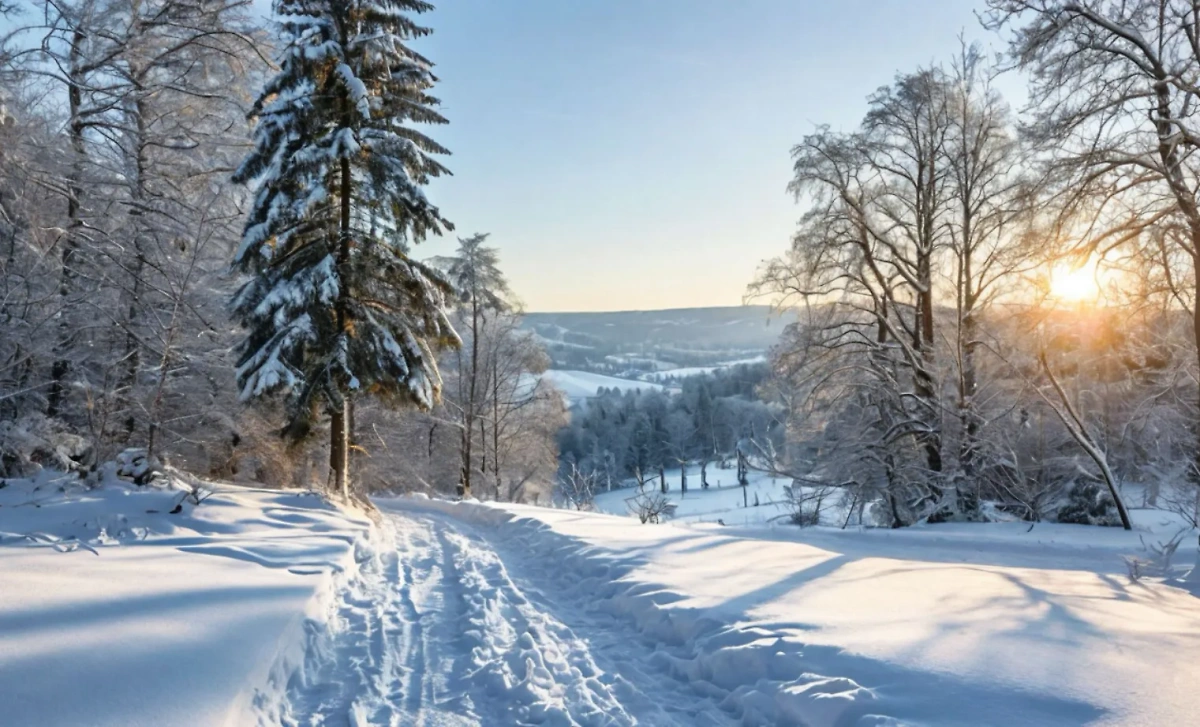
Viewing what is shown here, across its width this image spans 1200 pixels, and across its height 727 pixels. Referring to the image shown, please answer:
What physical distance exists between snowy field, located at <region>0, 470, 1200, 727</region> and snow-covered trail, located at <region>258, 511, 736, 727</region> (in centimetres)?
2

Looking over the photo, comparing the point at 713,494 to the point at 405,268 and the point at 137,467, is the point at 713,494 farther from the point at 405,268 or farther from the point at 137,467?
the point at 137,467

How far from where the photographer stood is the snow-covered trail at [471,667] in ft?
11.9

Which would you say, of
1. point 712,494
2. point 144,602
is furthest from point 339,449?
point 712,494

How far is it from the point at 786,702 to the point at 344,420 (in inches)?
444

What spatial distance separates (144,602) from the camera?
410 cm

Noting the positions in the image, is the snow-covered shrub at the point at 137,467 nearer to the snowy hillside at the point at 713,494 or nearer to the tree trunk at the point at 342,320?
the tree trunk at the point at 342,320

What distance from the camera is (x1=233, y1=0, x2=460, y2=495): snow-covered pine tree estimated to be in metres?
11.6

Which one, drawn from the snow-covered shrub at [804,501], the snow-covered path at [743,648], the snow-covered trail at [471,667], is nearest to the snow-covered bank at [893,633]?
the snow-covered path at [743,648]

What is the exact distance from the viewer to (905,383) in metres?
16.3

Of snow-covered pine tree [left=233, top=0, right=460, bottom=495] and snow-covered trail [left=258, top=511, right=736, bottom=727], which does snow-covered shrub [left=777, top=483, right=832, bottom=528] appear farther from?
snow-covered trail [left=258, top=511, right=736, bottom=727]

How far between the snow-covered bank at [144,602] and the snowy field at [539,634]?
0.02 meters

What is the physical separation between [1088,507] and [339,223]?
15.6 m

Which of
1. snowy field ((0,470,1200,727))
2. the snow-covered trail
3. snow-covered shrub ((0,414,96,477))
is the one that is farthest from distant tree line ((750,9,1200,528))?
snow-covered shrub ((0,414,96,477))

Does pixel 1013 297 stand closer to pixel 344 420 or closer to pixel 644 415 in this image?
pixel 344 420
